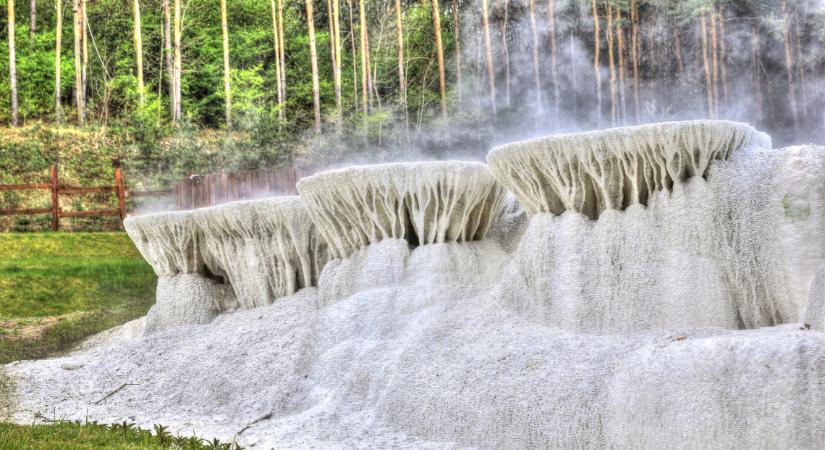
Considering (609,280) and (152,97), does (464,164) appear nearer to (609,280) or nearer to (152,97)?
(609,280)

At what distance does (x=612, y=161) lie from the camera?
6512mm

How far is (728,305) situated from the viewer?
612 cm

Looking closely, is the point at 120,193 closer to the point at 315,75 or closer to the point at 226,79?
the point at 226,79

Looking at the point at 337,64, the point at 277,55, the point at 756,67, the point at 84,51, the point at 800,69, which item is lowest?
the point at 800,69

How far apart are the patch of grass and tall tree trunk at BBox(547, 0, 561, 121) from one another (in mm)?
17161

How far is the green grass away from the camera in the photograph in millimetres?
12875

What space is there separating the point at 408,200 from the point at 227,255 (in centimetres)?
269

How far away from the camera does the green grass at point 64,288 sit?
42.2ft

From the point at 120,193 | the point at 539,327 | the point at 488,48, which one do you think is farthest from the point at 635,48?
the point at 539,327

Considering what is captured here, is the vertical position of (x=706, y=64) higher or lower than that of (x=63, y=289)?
higher

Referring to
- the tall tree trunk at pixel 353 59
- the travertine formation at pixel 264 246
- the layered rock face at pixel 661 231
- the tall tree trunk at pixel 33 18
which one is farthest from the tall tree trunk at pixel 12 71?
the layered rock face at pixel 661 231

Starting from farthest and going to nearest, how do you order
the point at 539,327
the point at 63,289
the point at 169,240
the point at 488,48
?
1. the point at 488,48
2. the point at 63,289
3. the point at 169,240
4. the point at 539,327


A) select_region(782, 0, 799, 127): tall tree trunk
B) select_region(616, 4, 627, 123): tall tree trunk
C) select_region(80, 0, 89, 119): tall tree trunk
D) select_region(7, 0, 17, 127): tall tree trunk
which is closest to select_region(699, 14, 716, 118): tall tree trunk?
select_region(782, 0, 799, 127): tall tree trunk

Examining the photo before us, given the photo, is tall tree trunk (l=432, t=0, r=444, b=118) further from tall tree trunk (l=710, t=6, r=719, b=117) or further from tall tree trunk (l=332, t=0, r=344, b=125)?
tall tree trunk (l=710, t=6, r=719, b=117)
